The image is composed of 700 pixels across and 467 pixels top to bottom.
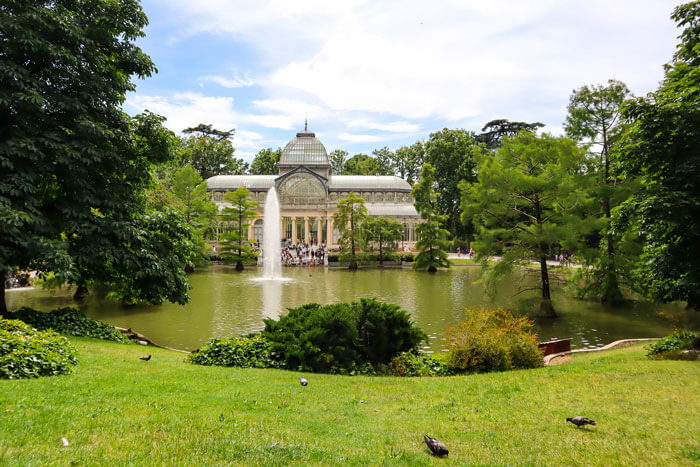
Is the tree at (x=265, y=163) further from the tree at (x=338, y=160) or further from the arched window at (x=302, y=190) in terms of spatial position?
the arched window at (x=302, y=190)

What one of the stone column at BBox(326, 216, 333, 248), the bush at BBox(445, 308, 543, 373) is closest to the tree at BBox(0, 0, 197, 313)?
the bush at BBox(445, 308, 543, 373)

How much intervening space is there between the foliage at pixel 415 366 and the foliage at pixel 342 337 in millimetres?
275

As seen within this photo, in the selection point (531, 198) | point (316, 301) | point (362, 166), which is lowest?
point (316, 301)

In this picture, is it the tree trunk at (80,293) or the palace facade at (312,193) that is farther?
the palace facade at (312,193)

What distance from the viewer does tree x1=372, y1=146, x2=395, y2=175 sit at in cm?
7869

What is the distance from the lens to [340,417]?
4.89 m

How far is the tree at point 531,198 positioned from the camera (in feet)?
52.7

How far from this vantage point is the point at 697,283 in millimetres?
8344

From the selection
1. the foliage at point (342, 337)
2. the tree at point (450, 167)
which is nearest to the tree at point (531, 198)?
the foliage at point (342, 337)

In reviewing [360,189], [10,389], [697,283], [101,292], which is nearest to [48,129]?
[10,389]

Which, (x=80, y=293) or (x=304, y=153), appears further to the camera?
(x=304, y=153)

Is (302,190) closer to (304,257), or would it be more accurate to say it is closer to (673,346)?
(304,257)

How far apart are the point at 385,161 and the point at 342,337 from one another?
73.4 m

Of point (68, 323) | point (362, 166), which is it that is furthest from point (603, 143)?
point (362, 166)
